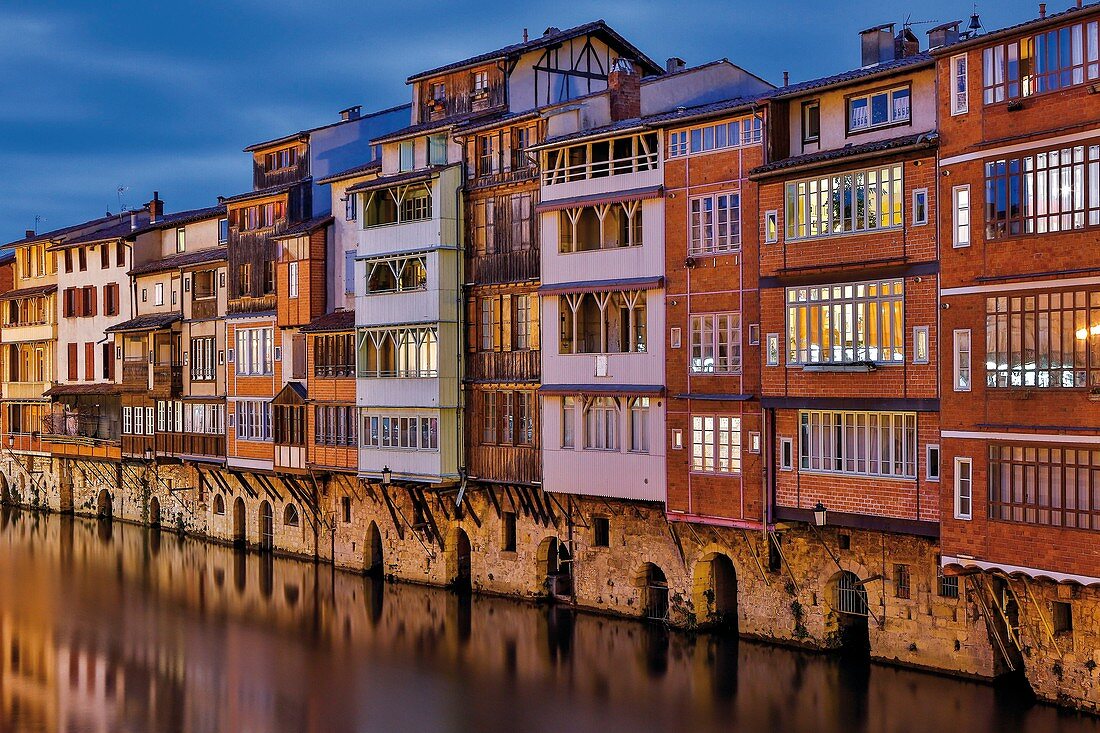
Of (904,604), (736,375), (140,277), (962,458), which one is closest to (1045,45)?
(962,458)

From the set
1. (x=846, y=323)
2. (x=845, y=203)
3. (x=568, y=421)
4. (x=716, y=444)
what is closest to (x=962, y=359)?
(x=846, y=323)

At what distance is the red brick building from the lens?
29312 millimetres

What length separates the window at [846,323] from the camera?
33.9 meters

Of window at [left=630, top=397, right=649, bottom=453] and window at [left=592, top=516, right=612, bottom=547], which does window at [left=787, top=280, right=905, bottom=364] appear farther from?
window at [left=592, top=516, right=612, bottom=547]

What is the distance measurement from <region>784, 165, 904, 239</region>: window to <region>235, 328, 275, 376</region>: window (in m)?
30.3

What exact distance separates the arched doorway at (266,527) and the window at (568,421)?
24.1 m

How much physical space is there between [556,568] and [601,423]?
7.78 metres

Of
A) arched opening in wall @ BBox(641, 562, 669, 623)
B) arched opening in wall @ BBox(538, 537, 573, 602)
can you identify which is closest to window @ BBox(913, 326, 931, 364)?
arched opening in wall @ BBox(641, 562, 669, 623)

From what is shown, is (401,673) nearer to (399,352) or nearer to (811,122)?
(399,352)

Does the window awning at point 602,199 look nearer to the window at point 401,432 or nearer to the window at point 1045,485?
the window at point 401,432

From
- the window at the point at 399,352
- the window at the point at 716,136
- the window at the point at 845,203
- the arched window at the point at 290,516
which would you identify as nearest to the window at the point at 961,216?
the window at the point at 845,203

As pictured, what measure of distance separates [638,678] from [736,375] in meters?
9.51

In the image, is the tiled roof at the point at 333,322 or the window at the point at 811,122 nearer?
the window at the point at 811,122

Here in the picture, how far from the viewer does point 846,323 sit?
3491cm
